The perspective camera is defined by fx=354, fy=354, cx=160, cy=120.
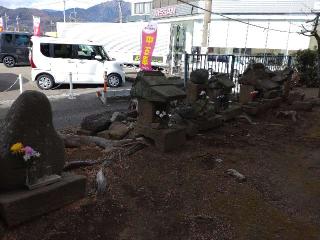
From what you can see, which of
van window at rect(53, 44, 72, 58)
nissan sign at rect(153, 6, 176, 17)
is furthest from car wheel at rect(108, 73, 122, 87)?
nissan sign at rect(153, 6, 176, 17)

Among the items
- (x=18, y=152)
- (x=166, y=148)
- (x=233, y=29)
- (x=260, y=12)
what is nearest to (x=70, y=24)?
(x=233, y=29)

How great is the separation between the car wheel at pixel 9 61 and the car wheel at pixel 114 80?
11.1 m

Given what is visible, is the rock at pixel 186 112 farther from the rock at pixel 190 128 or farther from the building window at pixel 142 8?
the building window at pixel 142 8

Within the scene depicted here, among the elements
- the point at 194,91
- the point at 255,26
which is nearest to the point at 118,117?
the point at 194,91

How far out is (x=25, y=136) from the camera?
11.9 ft

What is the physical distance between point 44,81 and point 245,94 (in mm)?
8302

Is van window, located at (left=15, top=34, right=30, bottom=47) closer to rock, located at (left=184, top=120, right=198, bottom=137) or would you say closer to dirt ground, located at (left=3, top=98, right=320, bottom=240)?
rock, located at (left=184, top=120, right=198, bottom=137)

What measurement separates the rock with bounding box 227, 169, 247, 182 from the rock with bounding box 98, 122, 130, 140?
2080mm

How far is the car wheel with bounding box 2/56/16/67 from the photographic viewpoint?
23.1 m

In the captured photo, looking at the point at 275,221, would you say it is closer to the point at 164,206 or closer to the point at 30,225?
the point at 164,206

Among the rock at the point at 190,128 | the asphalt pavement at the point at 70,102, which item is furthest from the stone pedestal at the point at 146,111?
the asphalt pavement at the point at 70,102

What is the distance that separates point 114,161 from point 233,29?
27.4 m

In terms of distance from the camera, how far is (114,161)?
5.29m

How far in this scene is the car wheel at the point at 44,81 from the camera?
46.3ft
